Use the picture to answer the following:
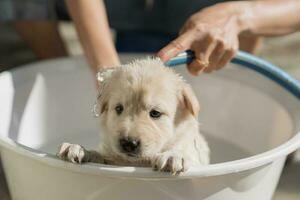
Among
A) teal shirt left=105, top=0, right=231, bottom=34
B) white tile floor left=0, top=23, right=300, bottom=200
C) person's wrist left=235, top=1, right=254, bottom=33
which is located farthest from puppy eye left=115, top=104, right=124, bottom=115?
white tile floor left=0, top=23, right=300, bottom=200

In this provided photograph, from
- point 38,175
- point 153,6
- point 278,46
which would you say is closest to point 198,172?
point 38,175

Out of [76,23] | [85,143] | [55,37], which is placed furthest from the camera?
[55,37]

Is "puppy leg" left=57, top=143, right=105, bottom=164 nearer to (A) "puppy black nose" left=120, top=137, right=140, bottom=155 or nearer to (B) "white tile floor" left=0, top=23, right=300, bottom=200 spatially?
(A) "puppy black nose" left=120, top=137, right=140, bottom=155

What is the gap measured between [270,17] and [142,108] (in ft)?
1.78

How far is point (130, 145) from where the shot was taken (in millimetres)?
1115

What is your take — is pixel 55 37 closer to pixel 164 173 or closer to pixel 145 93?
pixel 145 93

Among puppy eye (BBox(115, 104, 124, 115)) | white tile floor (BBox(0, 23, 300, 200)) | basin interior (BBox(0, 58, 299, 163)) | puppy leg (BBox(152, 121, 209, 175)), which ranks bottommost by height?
white tile floor (BBox(0, 23, 300, 200))

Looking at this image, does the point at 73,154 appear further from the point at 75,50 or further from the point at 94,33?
the point at 75,50

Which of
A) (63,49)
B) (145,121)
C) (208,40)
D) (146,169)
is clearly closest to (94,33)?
(208,40)

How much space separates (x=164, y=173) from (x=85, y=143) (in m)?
0.68

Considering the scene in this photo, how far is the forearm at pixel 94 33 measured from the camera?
1418mm

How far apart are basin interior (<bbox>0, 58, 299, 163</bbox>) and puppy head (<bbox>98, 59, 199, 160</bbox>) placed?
0.40 m

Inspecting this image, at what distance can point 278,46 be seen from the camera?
257 cm

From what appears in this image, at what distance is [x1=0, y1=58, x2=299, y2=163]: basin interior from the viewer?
5.23 feet
